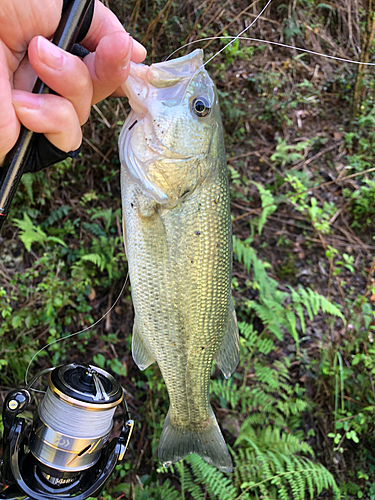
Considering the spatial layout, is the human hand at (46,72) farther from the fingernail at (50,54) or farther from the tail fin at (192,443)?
the tail fin at (192,443)

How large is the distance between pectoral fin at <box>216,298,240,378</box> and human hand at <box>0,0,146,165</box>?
119cm

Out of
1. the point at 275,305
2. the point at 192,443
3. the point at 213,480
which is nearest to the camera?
the point at 192,443

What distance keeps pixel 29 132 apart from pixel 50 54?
0.27m

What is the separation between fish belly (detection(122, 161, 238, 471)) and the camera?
5.12 feet

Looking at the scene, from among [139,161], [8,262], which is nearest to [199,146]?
[139,161]

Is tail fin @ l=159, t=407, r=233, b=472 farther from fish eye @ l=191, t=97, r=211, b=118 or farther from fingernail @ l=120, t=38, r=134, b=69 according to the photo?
fingernail @ l=120, t=38, r=134, b=69

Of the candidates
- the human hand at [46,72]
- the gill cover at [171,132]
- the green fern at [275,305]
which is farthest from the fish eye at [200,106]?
the green fern at [275,305]

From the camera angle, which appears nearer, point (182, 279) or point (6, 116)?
point (6, 116)

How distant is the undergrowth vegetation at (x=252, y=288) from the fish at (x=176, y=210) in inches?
65.3

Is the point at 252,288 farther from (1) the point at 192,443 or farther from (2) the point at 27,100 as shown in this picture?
(2) the point at 27,100

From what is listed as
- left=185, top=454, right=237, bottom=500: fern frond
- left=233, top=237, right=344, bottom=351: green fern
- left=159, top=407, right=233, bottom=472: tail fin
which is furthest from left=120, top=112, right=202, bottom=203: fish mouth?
left=233, top=237, right=344, bottom=351: green fern

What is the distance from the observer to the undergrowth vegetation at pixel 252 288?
3.14m

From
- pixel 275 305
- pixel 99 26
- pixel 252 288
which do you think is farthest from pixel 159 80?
pixel 252 288

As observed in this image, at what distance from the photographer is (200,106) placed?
5.08 ft
